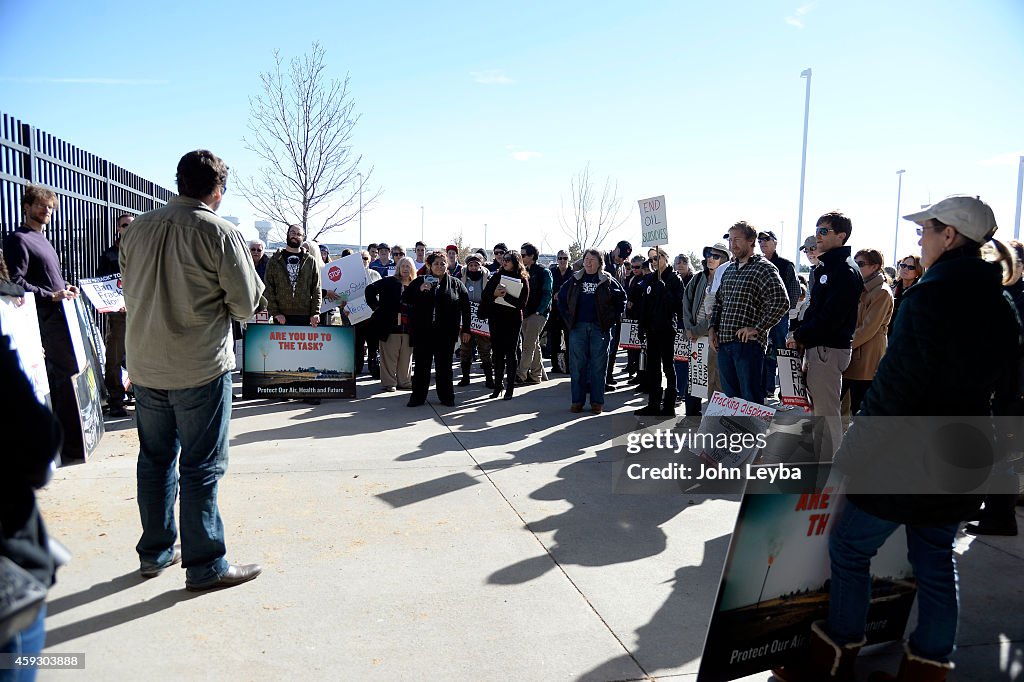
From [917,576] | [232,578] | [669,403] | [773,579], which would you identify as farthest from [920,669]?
[669,403]

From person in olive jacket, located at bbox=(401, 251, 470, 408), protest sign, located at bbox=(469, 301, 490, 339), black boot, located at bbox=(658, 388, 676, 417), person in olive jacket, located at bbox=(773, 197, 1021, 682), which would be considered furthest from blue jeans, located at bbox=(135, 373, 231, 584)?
protest sign, located at bbox=(469, 301, 490, 339)

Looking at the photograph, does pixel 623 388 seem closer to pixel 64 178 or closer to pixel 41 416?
pixel 64 178

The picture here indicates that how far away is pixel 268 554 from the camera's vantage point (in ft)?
13.9

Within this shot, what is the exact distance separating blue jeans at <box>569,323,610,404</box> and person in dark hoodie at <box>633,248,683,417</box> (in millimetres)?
578

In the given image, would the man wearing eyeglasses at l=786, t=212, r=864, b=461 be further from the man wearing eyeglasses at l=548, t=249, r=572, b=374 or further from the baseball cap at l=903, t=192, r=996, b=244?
the man wearing eyeglasses at l=548, t=249, r=572, b=374

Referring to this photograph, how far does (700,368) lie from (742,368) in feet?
5.81

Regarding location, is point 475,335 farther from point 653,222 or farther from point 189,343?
point 189,343

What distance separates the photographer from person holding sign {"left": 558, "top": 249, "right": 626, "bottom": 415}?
29.2ft

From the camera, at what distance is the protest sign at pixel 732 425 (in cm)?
494

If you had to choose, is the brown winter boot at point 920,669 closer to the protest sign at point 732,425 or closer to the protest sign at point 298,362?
the protest sign at point 732,425

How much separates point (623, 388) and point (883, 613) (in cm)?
833

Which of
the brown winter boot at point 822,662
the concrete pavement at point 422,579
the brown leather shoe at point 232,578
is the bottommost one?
the concrete pavement at point 422,579

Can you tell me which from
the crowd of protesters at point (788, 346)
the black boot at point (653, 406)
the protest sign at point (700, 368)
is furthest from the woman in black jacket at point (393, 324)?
the crowd of protesters at point (788, 346)

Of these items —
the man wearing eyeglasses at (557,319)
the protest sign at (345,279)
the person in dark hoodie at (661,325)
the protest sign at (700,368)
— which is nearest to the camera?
the protest sign at (700,368)
